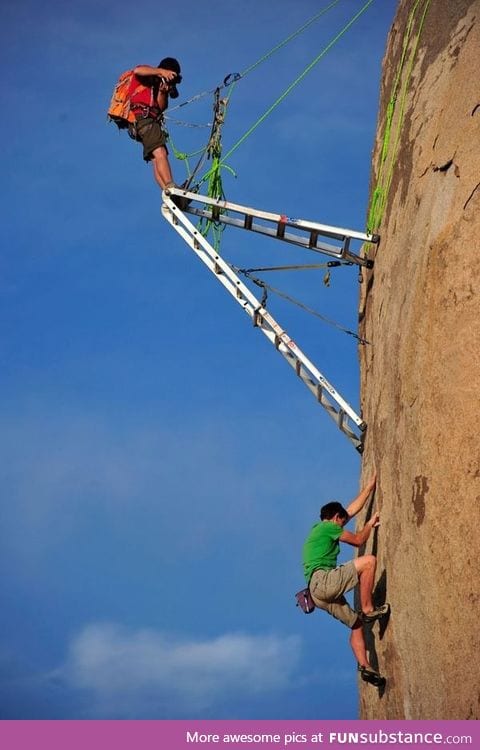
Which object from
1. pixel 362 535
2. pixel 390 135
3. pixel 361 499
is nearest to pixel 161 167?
pixel 390 135

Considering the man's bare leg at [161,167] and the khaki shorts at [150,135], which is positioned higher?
the khaki shorts at [150,135]

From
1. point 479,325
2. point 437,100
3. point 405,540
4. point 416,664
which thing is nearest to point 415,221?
point 437,100

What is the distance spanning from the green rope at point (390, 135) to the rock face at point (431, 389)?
0.12m

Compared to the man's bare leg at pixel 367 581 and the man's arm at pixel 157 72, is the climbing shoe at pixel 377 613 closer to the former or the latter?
the man's bare leg at pixel 367 581

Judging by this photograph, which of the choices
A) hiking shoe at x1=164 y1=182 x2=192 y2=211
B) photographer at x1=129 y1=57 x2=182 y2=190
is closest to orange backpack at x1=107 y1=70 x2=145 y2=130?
photographer at x1=129 y1=57 x2=182 y2=190

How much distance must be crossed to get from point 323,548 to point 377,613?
106cm

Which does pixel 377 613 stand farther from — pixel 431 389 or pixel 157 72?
pixel 157 72

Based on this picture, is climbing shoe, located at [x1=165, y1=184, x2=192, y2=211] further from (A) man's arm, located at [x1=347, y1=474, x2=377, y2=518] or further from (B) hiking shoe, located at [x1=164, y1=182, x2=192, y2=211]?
(A) man's arm, located at [x1=347, y1=474, x2=377, y2=518]

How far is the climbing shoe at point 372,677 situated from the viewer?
1295 centimetres

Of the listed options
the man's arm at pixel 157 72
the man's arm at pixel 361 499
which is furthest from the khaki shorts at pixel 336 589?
the man's arm at pixel 157 72

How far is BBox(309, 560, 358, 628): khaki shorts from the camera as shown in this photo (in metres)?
13.0

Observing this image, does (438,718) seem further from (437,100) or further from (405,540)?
(437,100)

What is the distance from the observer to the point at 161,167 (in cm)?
1628

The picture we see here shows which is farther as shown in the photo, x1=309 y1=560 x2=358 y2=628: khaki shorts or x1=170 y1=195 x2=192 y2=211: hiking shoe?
x1=170 y1=195 x2=192 y2=211: hiking shoe
